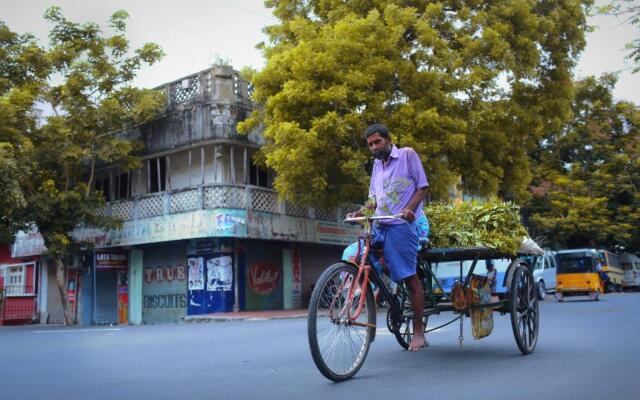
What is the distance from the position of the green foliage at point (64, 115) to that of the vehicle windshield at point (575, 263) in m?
17.6

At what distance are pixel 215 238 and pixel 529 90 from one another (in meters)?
11.4

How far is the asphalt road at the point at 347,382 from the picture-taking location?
4398 millimetres

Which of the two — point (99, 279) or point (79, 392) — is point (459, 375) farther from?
point (99, 279)

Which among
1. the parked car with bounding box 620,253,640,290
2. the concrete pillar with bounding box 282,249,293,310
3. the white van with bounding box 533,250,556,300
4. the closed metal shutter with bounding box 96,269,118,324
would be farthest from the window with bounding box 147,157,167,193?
the parked car with bounding box 620,253,640,290

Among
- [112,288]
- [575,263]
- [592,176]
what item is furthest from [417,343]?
[592,176]

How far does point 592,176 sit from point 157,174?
23091mm

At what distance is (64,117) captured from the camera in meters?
21.2

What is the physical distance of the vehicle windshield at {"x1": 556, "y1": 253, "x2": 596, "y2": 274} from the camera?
2647cm

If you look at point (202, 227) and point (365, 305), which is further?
point (202, 227)

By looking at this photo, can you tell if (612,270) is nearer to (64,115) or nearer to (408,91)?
(408,91)

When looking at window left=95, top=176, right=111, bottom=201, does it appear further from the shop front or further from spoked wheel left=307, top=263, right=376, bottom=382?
spoked wheel left=307, top=263, right=376, bottom=382

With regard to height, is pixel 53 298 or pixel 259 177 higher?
pixel 259 177

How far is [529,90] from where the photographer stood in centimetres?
2120

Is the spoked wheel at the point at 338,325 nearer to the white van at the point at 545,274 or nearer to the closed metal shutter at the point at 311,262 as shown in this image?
the closed metal shutter at the point at 311,262
